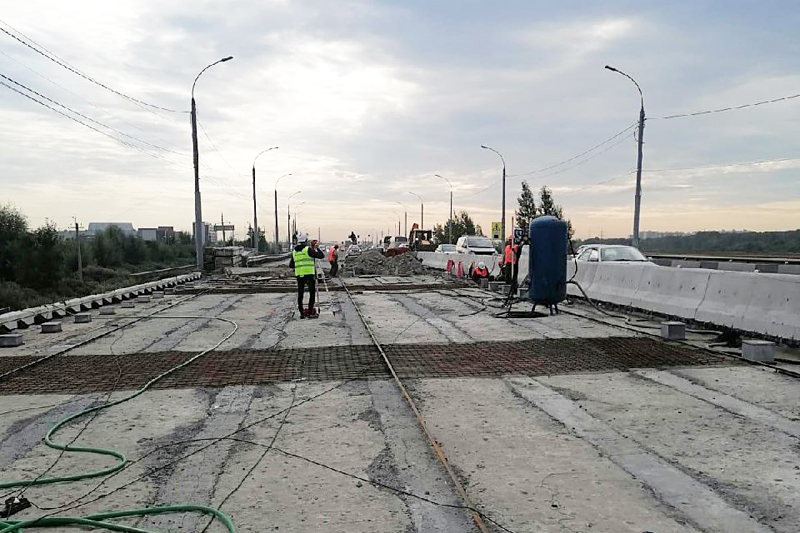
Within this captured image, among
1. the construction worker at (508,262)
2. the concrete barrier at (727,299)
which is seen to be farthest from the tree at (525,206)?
the concrete barrier at (727,299)

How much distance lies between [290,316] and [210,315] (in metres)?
2.17

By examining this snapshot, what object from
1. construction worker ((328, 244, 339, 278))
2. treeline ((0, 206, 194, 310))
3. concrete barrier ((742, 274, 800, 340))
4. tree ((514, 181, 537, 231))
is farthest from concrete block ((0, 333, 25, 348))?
tree ((514, 181, 537, 231))

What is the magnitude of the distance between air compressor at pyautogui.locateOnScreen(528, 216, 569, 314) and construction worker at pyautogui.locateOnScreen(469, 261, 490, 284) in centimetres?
1034

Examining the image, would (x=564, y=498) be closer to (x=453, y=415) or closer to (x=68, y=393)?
(x=453, y=415)

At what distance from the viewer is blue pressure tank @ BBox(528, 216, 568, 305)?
14305 mm

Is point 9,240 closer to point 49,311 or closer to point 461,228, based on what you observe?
point 49,311

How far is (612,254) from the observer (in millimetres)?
Answer: 18625

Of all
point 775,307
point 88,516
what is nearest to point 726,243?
point 775,307

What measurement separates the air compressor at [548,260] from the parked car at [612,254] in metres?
4.63

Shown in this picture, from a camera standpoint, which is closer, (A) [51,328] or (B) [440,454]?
(B) [440,454]

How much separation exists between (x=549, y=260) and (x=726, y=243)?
75.1 m

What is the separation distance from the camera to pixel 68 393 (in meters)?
7.63

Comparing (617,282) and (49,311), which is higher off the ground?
(617,282)

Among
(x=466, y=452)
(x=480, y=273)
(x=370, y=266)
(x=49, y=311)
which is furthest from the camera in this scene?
(x=370, y=266)
